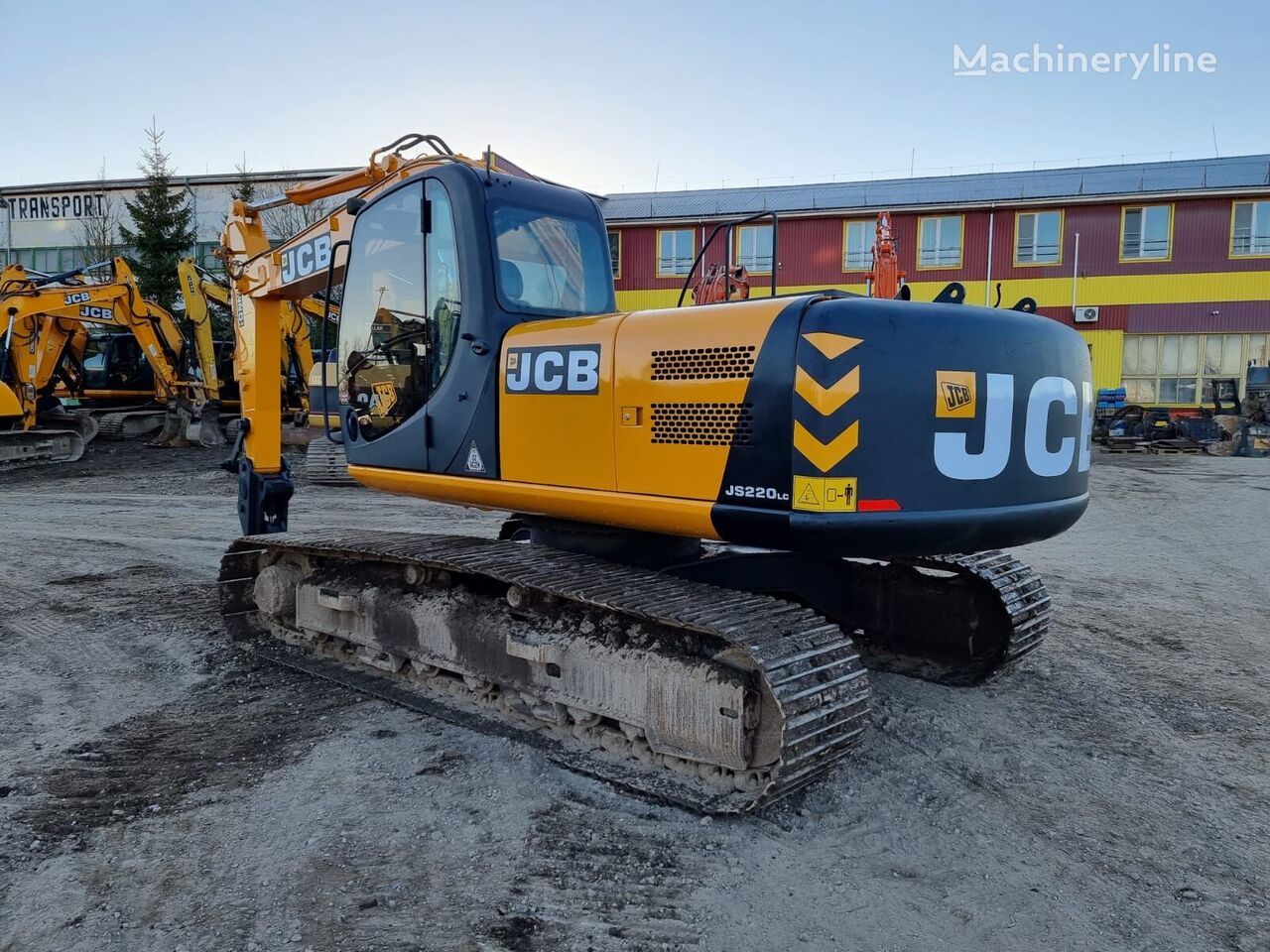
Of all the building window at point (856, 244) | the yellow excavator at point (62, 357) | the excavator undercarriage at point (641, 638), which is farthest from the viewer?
the building window at point (856, 244)

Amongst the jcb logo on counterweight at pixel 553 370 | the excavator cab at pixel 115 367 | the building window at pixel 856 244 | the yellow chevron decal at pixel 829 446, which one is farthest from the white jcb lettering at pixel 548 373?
the building window at pixel 856 244

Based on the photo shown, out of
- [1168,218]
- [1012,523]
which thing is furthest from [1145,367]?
[1012,523]

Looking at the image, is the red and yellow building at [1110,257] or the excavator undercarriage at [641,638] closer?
the excavator undercarriage at [641,638]

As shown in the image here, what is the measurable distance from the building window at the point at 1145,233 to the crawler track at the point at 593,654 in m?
27.3

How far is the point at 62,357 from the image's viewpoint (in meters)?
18.3

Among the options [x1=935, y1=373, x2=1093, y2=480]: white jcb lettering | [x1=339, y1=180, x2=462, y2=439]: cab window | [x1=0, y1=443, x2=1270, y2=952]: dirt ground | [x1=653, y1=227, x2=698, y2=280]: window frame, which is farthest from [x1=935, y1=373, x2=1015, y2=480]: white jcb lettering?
[x1=653, y1=227, x2=698, y2=280]: window frame

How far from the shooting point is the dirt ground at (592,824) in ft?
9.29

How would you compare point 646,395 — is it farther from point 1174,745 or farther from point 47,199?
point 47,199

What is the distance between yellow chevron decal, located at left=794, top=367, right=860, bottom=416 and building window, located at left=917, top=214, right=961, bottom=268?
1034 inches

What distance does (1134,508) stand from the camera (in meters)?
12.1

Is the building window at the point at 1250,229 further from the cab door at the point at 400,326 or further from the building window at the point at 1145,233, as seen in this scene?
the cab door at the point at 400,326

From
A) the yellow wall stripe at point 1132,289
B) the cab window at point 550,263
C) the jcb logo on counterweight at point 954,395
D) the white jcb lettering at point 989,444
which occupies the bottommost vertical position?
the white jcb lettering at point 989,444

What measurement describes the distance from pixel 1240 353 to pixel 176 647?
95.0 ft

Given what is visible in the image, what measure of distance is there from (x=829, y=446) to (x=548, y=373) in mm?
1336
